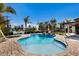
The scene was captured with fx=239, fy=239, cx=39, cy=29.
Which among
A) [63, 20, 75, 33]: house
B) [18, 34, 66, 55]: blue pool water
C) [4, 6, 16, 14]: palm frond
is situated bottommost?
[18, 34, 66, 55]: blue pool water

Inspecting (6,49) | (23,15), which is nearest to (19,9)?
(23,15)

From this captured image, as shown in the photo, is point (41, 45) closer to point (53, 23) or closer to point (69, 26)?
point (53, 23)

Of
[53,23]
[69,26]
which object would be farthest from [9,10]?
[69,26]

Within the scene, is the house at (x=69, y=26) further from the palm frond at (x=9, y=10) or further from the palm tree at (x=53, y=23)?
the palm frond at (x=9, y=10)

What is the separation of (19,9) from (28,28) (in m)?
0.54

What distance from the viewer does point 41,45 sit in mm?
6098

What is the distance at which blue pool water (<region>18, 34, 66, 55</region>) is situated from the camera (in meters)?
6.02

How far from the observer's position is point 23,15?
238 inches

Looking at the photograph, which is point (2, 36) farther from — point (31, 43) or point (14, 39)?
point (31, 43)

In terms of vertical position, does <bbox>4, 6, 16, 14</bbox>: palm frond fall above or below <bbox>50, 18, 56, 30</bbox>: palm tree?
above

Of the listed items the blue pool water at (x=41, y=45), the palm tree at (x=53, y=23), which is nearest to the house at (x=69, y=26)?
the palm tree at (x=53, y=23)

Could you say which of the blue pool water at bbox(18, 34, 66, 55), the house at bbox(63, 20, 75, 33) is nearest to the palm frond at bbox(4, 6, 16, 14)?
the blue pool water at bbox(18, 34, 66, 55)

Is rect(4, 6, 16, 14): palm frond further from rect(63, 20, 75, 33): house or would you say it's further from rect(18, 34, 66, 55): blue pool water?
rect(63, 20, 75, 33): house

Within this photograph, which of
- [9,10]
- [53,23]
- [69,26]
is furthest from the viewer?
[69,26]
